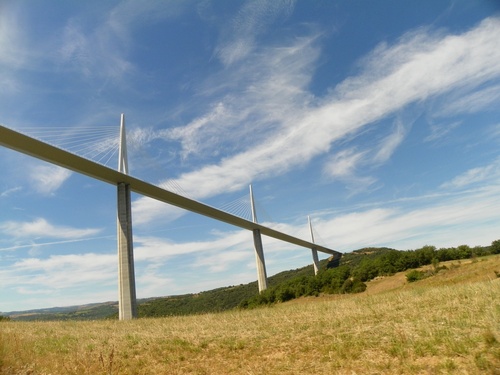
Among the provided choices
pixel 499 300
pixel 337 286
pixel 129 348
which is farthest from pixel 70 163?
pixel 337 286

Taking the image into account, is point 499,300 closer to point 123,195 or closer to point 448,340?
point 448,340

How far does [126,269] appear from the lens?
3578cm

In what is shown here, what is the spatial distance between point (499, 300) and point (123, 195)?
37.7 m

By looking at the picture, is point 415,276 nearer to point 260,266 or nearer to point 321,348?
point 321,348

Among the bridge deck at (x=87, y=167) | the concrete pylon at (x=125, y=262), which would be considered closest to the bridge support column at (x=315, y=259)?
the bridge deck at (x=87, y=167)

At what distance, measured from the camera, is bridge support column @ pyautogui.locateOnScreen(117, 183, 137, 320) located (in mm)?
35094

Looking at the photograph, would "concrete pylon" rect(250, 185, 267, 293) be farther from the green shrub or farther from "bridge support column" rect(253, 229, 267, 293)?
the green shrub

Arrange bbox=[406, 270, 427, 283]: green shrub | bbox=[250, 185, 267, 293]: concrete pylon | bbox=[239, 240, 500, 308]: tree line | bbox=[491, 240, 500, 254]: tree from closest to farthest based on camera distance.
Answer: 1. bbox=[406, 270, 427, 283]: green shrub
2. bbox=[239, 240, 500, 308]: tree line
3. bbox=[491, 240, 500, 254]: tree
4. bbox=[250, 185, 267, 293]: concrete pylon

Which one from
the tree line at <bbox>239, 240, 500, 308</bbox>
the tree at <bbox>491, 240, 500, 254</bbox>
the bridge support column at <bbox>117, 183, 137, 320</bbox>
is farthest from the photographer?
the tree at <bbox>491, 240, 500, 254</bbox>

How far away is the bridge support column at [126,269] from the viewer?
35094 mm

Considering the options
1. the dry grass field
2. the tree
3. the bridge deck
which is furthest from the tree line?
the dry grass field

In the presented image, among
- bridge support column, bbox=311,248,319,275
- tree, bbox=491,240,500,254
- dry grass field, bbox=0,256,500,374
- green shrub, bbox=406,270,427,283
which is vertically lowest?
green shrub, bbox=406,270,427,283

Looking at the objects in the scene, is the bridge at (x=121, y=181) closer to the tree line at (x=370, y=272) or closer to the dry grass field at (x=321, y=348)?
the dry grass field at (x=321, y=348)

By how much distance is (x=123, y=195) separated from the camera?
39031 millimetres
